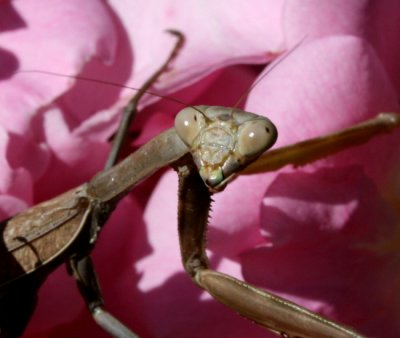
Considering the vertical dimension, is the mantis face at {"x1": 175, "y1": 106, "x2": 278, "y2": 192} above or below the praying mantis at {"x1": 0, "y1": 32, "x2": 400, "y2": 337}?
above

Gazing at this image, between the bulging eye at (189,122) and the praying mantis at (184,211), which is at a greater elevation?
the bulging eye at (189,122)

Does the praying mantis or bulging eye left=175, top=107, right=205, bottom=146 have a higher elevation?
bulging eye left=175, top=107, right=205, bottom=146

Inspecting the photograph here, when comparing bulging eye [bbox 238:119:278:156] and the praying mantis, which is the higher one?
bulging eye [bbox 238:119:278:156]
